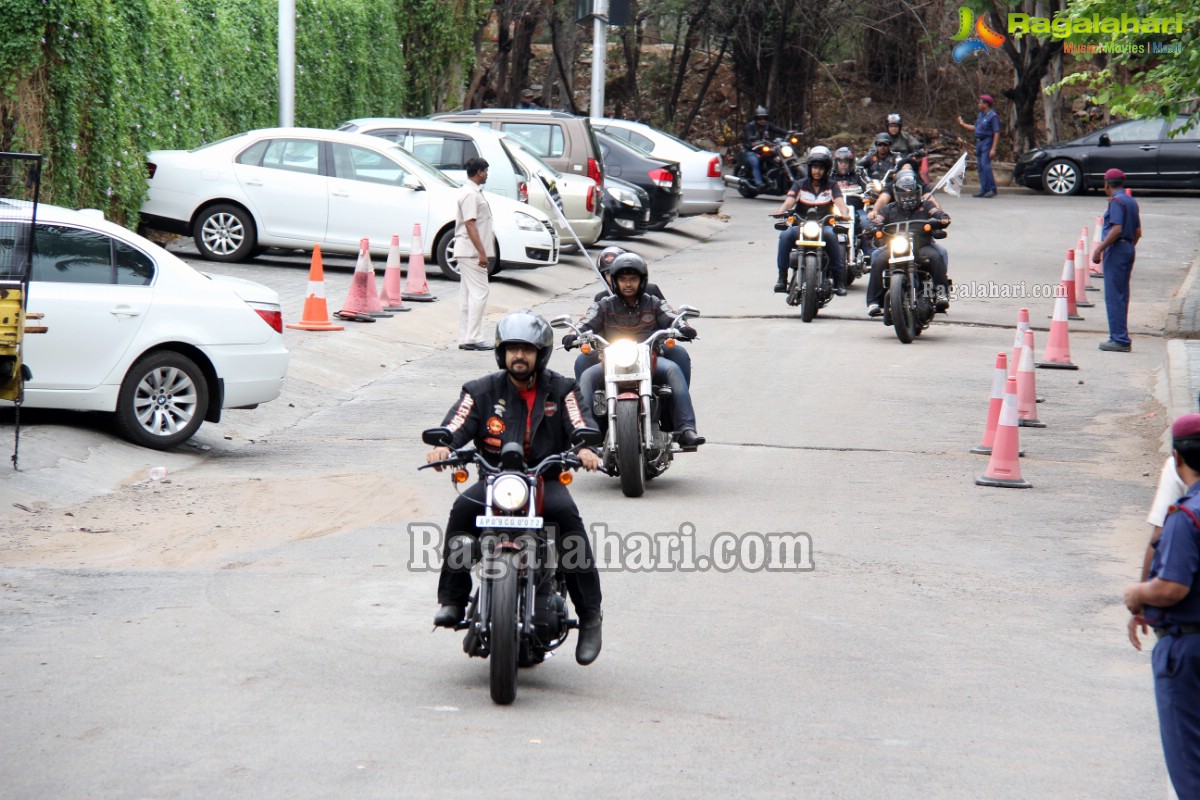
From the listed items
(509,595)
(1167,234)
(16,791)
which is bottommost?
(16,791)

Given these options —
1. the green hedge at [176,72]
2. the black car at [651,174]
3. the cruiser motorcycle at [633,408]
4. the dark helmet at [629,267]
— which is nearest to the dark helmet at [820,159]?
the black car at [651,174]

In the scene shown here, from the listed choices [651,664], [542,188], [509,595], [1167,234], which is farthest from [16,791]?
[1167,234]

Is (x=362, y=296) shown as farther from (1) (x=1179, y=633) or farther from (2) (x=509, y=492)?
(1) (x=1179, y=633)

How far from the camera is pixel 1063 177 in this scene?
3528 cm

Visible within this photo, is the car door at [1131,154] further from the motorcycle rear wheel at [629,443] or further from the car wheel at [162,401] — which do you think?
the car wheel at [162,401]

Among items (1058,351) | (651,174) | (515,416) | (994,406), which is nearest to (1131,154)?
(651,174)

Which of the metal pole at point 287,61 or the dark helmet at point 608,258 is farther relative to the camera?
the metal pole at point 287,61

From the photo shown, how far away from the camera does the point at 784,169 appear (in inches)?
1358

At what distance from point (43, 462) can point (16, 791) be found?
18.5ft

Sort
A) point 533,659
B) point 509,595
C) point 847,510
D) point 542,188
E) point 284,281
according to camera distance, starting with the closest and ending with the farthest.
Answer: point 509,595 < point 533,659 < point 847,510 < point 284,281 < point 542,188

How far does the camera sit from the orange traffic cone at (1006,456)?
1091 centimetres

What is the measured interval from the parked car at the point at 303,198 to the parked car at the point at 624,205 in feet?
18.2

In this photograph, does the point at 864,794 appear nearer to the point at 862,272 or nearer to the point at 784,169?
the point at 862,272

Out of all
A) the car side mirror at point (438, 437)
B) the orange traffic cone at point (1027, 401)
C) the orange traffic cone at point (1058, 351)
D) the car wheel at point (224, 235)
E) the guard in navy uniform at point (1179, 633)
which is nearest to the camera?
the guard in navy uniform at point (1179, 633)
